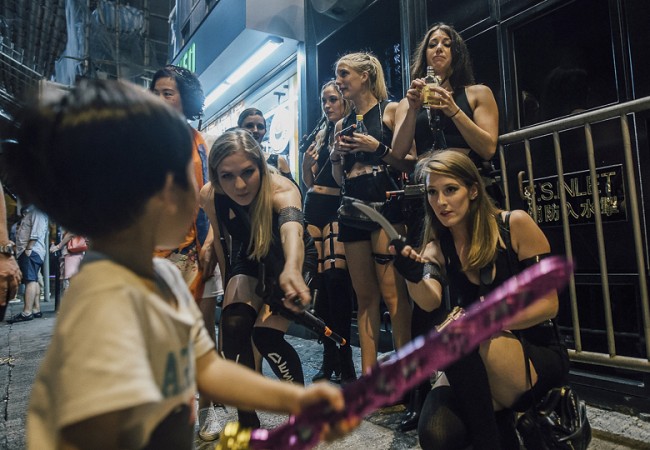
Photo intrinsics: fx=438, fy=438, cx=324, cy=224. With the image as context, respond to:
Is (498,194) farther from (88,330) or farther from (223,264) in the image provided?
(88,330)

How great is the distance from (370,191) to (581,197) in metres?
1.46

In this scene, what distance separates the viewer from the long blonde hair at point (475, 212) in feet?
6.32

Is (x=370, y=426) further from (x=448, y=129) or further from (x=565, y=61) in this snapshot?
(x=565, y=61)

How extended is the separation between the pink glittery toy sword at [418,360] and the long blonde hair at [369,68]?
8.16 feet

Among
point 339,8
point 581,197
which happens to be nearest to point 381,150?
point 581,197

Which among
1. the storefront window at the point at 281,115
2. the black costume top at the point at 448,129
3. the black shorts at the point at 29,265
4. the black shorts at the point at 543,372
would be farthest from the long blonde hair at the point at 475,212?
the black shorts at the point at 29,265

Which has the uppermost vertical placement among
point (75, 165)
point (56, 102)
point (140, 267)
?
point (56, 102)

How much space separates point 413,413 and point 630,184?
5.45 ft

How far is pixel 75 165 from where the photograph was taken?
0.78m

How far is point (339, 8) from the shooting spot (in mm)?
5066

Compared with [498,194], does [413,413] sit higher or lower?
lower

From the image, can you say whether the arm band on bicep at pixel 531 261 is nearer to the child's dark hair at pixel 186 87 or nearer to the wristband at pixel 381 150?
the wristband at pixel 381 150

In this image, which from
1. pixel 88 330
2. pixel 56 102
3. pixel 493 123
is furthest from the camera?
pixel 493 123

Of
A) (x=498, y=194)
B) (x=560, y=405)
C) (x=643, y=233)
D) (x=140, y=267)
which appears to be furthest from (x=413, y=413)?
(x=140, y=267)
